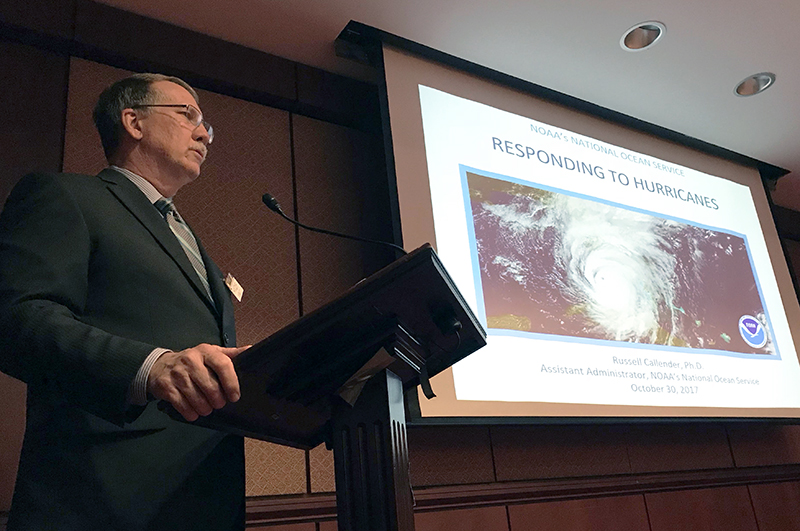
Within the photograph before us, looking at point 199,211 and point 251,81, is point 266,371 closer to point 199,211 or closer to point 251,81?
point 199,211

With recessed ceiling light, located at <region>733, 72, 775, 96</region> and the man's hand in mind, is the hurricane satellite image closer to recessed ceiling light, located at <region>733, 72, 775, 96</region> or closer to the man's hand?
recessed ceiling light, located at <region>733, 72, 775, 96</region>

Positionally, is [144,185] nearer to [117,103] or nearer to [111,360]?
[117,103]

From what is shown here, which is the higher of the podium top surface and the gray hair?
the gray hair

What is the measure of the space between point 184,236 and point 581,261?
2047 millimetres

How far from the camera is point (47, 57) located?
2416mm

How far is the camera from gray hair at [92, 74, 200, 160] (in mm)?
1520

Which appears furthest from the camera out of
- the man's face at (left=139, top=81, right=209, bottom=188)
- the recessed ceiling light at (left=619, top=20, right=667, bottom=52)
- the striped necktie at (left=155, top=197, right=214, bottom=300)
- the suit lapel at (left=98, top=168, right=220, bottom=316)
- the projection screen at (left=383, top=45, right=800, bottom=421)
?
the recessed ceiling light at (left=619, top=20, right=667, bottom=52)

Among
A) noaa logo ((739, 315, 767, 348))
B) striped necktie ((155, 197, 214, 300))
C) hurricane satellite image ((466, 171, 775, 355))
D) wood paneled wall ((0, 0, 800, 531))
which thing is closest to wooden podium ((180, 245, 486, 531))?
striped necktie ((155, 197, 214, 300))

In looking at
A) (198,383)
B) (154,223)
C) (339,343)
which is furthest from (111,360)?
(154,223)

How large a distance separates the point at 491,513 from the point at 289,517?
778 millimetres

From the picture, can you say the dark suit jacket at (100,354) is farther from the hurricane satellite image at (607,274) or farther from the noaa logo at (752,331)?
the noaa logo at (752,331)

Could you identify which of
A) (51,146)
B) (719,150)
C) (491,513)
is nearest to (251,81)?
(51,146)

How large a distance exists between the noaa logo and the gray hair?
297 cm

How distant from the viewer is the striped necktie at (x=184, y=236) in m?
1.35
